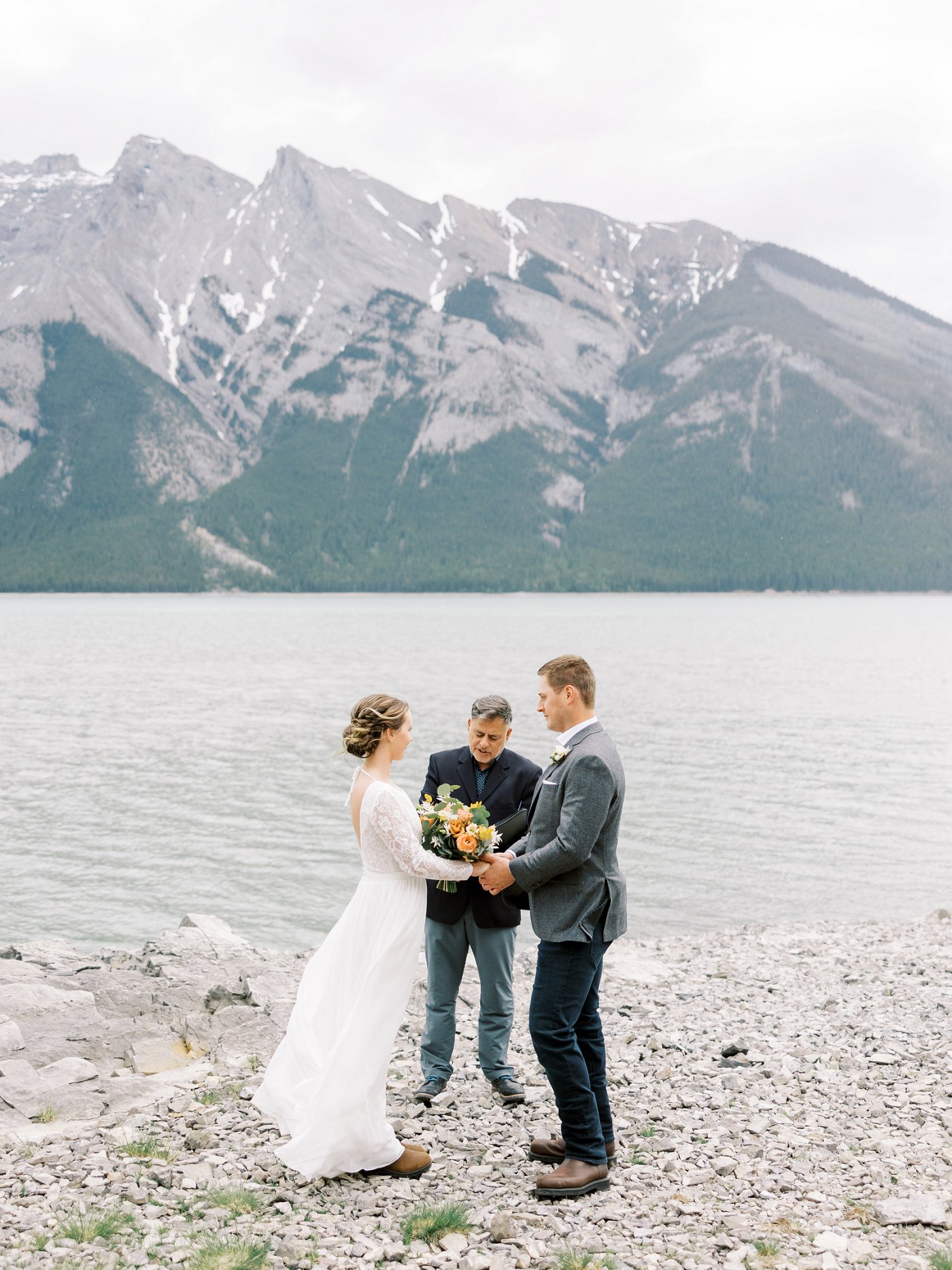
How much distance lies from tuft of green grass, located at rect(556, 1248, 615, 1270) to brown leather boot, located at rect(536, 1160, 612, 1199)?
62 centimetres

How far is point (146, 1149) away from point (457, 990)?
252 cm

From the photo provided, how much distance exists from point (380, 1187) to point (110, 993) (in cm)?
491

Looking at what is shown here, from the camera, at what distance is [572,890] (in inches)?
246

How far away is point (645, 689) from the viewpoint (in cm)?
5941

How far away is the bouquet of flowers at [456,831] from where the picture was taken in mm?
6590

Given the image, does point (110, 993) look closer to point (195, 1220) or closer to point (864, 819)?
point (195, 1220)

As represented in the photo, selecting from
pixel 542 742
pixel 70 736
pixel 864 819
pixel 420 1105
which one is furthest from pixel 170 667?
pixel 420 1105

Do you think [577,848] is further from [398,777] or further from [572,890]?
[398,777]

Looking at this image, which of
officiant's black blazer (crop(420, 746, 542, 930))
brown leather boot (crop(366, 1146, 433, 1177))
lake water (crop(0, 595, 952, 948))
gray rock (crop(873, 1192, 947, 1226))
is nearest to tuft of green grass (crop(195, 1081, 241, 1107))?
brown leather boot (crop(366, 1146, 433, 1177))

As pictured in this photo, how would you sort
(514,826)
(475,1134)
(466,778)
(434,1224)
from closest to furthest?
(434,1224) → (475,1134) → (514,826) → (466,778)

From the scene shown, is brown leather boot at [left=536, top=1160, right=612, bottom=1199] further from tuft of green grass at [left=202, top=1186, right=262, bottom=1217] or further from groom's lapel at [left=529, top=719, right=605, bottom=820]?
groom's lapel at [left=529, top=719, right=605, bottom=820]

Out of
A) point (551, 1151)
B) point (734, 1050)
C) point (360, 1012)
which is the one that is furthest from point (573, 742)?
point (734, 1050)

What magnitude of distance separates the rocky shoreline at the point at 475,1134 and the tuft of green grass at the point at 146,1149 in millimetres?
20

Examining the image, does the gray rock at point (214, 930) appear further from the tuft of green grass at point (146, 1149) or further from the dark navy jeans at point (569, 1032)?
the dark navy jeans at point (569, 1032)
